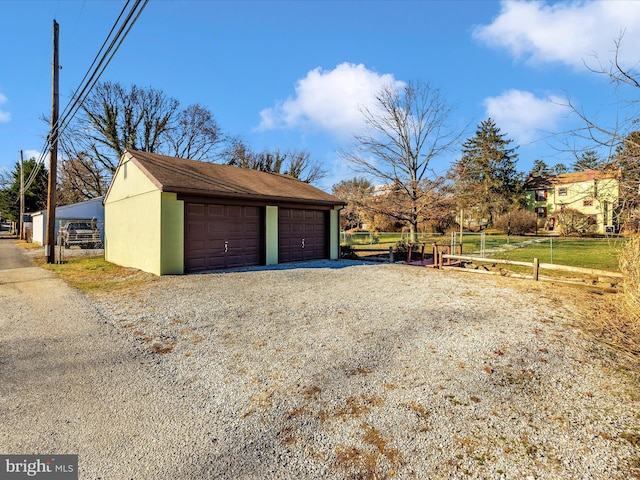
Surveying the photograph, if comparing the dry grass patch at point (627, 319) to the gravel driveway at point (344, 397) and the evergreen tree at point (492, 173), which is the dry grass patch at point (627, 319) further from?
the evergreen tree at point (492, 173)

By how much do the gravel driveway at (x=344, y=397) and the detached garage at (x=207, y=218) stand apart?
171 inches

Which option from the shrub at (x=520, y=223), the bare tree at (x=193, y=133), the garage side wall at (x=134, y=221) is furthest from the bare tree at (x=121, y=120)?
the shrub at (x=520, y=223)

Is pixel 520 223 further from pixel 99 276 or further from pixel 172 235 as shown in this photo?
pixel 99 276

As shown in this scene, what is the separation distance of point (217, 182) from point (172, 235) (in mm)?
2755

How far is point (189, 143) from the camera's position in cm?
2934

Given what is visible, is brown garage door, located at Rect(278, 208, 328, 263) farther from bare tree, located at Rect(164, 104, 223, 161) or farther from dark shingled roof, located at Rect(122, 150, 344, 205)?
bare tree, located at Rect(164, 104, 223, 161)

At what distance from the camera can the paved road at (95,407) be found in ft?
7.58

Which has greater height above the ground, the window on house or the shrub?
the window on house

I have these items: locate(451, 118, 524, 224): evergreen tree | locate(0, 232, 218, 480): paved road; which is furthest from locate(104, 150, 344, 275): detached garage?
locate(451, 118, 524, 224): evergreen tree

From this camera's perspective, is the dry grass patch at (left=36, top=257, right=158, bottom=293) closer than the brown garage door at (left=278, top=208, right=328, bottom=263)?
Yes

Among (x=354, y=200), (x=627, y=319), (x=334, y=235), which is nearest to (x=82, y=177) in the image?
(x=354, y=200)

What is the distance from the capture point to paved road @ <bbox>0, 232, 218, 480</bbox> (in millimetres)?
2311

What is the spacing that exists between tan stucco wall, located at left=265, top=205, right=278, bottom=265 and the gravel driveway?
243 inches

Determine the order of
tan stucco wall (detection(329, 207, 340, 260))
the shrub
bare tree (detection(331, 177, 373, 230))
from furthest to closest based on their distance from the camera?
the shrub
bare tree (detection(331, 177, 373, 230))
tan stucco wall (detection(329, 207, 340, 260))
